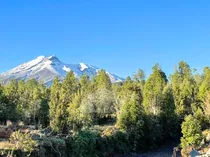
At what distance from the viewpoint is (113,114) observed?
155ft

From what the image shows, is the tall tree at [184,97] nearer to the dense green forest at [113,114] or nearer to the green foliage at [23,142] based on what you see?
the dense green forest at [113,114]

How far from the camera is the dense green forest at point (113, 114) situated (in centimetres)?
2884

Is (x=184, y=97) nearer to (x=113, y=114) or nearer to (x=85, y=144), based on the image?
(x=113, y=114)

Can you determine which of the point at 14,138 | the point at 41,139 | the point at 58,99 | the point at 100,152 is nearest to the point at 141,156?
the point at 100,152

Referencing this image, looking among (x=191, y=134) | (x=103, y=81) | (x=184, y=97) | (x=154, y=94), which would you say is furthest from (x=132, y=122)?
(x=103, y=81)

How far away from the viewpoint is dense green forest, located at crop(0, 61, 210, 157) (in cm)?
2884

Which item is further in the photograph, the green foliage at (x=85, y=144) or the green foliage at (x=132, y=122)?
the green foliage at (x=132, y=122)

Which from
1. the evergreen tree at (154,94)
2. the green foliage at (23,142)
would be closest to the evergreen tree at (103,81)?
the evergreen tree at (154,94)

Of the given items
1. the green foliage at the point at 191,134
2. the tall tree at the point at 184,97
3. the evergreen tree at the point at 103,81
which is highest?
the evergreen tree at the point at 103,81

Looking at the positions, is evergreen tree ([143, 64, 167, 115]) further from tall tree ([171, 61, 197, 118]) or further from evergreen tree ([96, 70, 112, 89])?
evergreen tree ([96, 70, 112, 89])

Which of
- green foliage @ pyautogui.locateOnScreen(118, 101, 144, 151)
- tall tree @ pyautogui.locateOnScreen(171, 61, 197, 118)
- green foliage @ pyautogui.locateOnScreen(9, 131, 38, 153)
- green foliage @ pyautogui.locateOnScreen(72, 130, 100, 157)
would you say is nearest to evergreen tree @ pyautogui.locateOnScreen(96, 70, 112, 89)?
tall tree @ pyautogui.locateOnScreen(171, 61, 197, 118)

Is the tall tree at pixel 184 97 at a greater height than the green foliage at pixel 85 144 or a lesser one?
greater

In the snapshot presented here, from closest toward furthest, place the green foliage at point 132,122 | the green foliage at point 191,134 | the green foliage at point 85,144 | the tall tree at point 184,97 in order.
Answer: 1. the green foliage at point 85,144
2. the green foliage at point 191,134
3. the green foliage at point 132,122
4. the tall tree at point 184,97

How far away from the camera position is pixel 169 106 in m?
42.7
